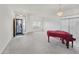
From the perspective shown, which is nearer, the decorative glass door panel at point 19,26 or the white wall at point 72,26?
the white wall at point 72,26

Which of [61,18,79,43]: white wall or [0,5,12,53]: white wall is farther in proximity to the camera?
[61,18,79,43]: white wall

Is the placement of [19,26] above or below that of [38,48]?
above

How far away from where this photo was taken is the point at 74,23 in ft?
18.9

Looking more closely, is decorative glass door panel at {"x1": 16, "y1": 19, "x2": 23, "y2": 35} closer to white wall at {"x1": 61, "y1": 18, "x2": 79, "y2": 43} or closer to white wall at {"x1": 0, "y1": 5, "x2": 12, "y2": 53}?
white wall at {"x1": 0, "y1": 5, "x2": 12, "y2": 53}

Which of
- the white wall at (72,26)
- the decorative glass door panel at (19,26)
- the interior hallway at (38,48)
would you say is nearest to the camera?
the interior hallway at (38,48)

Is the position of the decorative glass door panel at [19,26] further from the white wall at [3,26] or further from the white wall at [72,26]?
the white wall at [72,26]

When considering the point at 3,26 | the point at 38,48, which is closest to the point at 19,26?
the point at 38,48

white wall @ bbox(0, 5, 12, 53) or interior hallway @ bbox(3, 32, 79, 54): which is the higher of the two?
white wall @ bbox(0, 5, 12, 53)

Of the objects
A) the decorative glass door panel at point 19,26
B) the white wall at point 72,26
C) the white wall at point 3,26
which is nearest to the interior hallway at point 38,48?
the white wall at point 3,26

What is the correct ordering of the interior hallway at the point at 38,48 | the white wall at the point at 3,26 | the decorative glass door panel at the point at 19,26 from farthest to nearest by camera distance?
the decorative glass door panel at the point at 19,26 < the interior hallway at the point at 38,48 < the white wall at the point at 3,26

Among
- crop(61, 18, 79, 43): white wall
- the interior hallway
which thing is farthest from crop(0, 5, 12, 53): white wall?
crop(61, 18, 79, 43): white wall

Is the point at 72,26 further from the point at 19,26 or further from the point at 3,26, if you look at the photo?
the point at 19,26

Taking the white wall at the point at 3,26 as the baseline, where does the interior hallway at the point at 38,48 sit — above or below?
below
